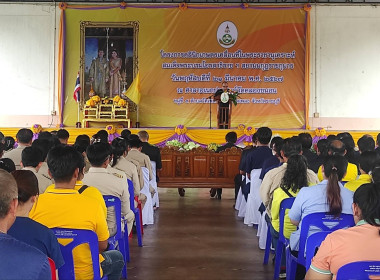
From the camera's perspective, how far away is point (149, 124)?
11547 mm

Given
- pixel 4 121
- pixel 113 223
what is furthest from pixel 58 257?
pixel 4 121

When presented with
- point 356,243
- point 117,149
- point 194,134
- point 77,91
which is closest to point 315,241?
point 356,243

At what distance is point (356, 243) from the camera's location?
1679mm

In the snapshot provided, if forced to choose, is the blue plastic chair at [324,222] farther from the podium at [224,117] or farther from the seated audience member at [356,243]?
the podium at [224,117]

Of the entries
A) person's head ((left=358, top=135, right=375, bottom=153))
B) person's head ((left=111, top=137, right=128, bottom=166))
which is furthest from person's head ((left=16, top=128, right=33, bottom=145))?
person's head ((left=358, top=135, right=375, bottom=153))

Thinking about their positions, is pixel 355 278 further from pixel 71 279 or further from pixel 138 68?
pixel 138 68

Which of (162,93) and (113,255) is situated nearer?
(113,255)

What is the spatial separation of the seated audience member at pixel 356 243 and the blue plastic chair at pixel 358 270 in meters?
0.01

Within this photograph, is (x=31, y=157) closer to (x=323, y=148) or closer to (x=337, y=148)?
(x=337, y=148)

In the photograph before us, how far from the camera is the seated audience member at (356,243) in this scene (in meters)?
1.67

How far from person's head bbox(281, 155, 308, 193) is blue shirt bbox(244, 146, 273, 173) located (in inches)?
77.1

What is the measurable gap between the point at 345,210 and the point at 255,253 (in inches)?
67.0

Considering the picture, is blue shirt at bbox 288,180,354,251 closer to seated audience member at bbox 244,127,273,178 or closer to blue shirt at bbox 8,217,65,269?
blue shirt at bbox 8,217,65,269

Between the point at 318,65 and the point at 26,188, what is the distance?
35.4 ft
